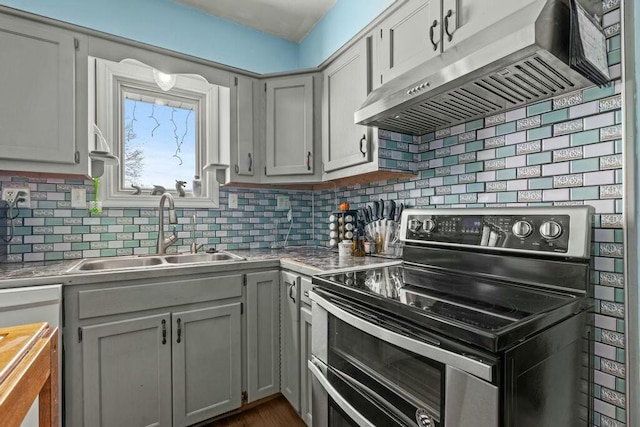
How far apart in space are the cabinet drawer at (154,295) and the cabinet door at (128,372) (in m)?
0.07

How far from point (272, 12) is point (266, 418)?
8.85ft

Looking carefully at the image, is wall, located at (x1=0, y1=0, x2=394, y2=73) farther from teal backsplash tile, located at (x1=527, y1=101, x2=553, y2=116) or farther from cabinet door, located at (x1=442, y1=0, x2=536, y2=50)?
teal backsplash tile, located at (x1=527, y1=101, x2=553, y2=116)

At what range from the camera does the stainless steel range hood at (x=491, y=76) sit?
34.2 inches

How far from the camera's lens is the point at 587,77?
3.25 feet

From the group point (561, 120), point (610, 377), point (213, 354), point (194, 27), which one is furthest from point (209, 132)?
point (610, 377)

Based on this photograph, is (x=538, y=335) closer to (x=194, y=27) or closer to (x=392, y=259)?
(x=392, y=259)

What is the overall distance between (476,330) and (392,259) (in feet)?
3.70

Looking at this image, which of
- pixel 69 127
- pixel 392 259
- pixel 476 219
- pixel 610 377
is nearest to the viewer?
pixel 610 377

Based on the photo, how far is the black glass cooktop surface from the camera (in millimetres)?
731

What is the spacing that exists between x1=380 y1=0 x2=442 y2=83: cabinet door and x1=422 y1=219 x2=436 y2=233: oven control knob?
70 centimetres

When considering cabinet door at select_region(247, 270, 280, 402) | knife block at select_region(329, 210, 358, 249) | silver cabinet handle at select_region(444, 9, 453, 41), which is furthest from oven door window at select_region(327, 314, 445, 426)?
silver cabinet handle at select_region(444, 9, 453, 41)

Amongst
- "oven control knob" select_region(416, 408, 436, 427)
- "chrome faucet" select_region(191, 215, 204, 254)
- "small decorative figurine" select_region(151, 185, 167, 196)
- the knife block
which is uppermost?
"small decorative figurine" select_region(151, 185, 167, 196)

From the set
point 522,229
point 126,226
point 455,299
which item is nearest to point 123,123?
point 126,226

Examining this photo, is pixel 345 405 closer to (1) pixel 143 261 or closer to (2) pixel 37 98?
(1) pixel 143 261
